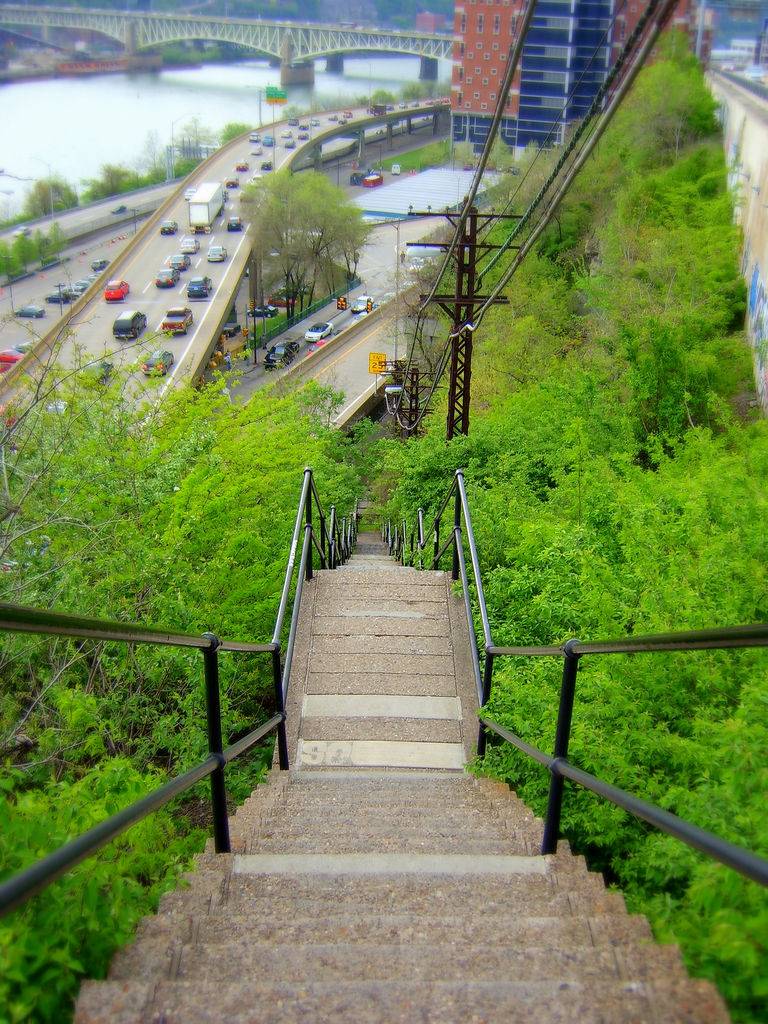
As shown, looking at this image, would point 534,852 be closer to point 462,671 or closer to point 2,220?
point 462,671

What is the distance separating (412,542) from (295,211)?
45.3 metres

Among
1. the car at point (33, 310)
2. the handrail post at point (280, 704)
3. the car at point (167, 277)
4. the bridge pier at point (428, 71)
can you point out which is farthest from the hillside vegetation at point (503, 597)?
the bridge pier at point (428, 71)

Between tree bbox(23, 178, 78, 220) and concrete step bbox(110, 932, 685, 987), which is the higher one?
concrete step bbox(110, 932, 685, 987)

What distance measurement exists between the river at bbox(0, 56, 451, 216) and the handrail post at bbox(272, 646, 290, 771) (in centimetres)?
6488

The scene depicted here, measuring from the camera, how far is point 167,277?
49.1 m

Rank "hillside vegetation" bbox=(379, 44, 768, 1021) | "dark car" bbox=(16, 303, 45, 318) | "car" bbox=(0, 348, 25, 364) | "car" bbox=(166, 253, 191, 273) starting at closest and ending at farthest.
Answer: "hillside vegetation" bbox=(379, 44, 768, 1021), "car" bbox=(0, 348, 25, 364), "dark car" bbox=(16, 303, 45, 318), "car" bbox=(166, 253, 191, 273)

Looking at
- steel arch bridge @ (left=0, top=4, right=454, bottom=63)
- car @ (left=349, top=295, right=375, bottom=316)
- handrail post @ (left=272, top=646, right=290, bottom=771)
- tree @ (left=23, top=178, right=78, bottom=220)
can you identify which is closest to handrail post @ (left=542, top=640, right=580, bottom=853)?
handrail post @ (left=272, top=646, right=290, bottom=771)

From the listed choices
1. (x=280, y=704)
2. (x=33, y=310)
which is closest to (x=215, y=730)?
(x=280, y=704)

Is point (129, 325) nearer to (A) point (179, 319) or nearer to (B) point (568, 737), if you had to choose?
(A) point (179, 319)

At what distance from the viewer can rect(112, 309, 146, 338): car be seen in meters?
38.7

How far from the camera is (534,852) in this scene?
3314 mm

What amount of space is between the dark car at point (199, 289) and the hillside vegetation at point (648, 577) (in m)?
31.4

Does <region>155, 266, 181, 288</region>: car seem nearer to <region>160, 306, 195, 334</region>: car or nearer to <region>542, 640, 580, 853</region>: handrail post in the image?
<region>160, 306, 195, 334</region>: car

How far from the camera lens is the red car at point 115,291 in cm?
4503
